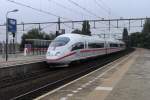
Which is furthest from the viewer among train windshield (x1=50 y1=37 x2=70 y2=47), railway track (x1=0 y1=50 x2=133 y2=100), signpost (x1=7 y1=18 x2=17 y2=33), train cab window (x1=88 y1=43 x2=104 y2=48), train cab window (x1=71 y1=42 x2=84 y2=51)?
signpost (x1=7 y1=18 x2=17 y2=33)

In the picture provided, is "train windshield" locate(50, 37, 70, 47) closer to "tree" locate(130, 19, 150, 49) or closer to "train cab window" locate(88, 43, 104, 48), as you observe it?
"train cab window" locate(88, 43, 104, 48)

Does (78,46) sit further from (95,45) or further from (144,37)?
(144,37)

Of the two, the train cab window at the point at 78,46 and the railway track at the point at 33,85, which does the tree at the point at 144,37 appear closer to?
the train cab window at the point at 78,46

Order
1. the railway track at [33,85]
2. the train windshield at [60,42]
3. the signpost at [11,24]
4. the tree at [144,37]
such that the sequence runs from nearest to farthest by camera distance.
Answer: the railway track at [33,85] → the train windshield at [60,42] → the signpost at [11,24] → the tree at [144,37]

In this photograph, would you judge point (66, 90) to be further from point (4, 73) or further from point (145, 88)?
point (4, 73)

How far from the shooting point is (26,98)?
42.4ft

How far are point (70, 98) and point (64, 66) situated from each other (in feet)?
62.8

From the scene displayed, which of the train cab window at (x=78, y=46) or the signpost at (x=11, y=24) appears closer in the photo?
the train cab window at (x=78, y=46)

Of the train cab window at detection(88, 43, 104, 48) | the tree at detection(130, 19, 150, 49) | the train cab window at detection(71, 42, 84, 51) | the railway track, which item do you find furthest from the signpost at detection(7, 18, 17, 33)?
the tree at detection(130, 19, 150, 49)

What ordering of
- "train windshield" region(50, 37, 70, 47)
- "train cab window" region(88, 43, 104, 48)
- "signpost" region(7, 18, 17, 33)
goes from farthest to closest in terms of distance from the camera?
"signpost" region(7, 18, 17, 33) < "train cab window" region(88, 43, 104, 48) < "train windshield" region(50, 37, 70, 47)

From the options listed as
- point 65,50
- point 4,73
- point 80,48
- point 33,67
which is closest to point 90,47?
point 80,48

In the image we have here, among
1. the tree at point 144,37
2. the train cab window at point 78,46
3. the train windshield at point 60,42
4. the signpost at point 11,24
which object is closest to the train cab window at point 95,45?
the train cab window at point 78,46

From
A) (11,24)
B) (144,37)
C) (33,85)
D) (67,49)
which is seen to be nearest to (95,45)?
(11,24)

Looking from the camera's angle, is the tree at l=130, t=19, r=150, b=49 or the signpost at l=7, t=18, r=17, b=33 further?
the tree at l=130, t=19, r=150, b=49
